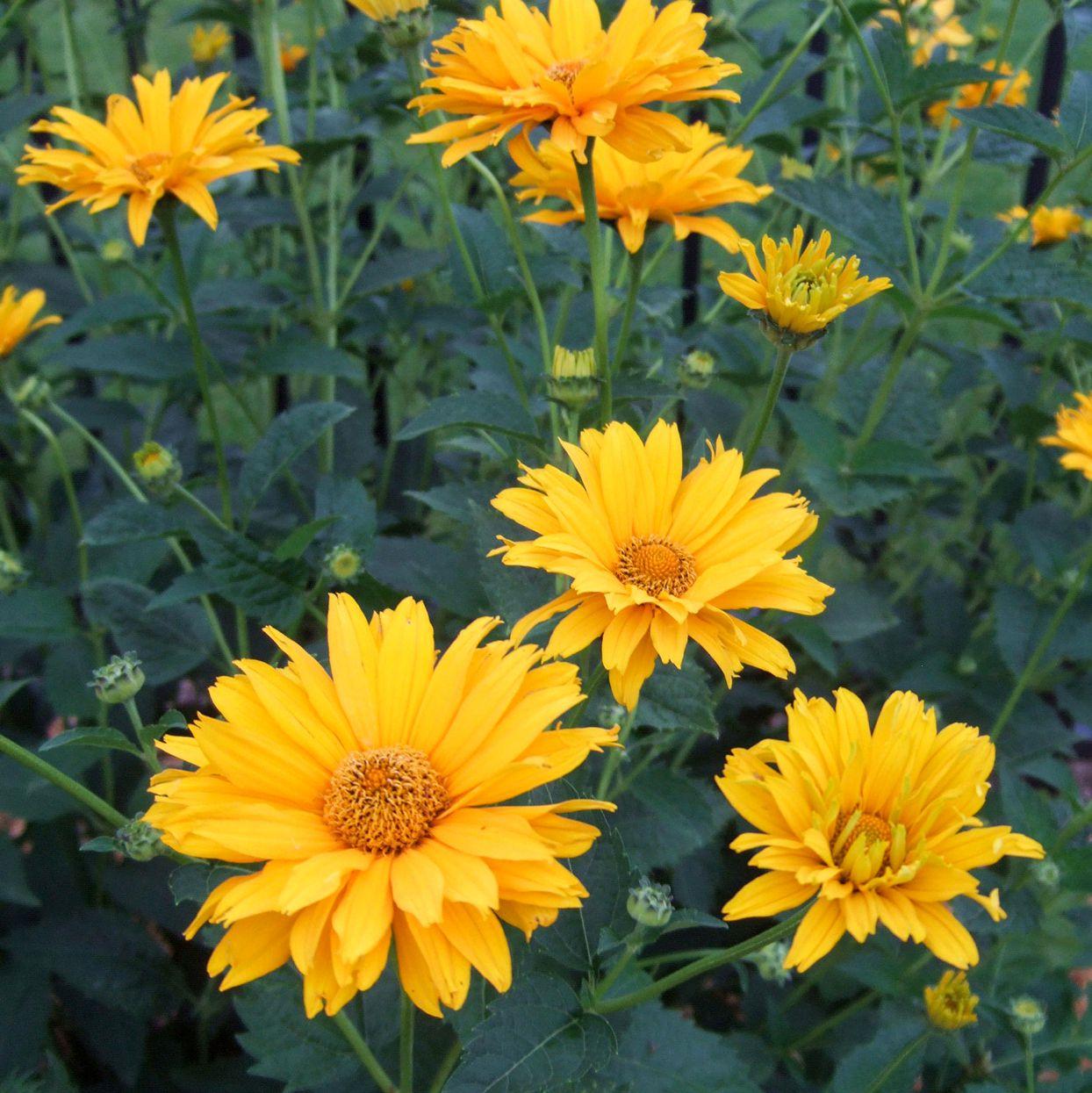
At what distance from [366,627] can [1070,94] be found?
3.38 ft

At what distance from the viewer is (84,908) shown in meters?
1.52

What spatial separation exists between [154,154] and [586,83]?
2.10ft

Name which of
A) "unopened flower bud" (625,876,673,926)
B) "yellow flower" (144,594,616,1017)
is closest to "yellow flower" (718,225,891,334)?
"yellow flower" (144,594,616,1017)

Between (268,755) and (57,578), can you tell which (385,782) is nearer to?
(268,755)

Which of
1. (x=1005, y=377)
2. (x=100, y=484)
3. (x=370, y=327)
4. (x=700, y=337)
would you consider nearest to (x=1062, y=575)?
(x=1005, y=377)

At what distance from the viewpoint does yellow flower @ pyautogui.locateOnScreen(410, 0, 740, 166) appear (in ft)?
3.08

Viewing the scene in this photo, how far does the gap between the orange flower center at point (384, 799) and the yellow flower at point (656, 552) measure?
0.13 metres

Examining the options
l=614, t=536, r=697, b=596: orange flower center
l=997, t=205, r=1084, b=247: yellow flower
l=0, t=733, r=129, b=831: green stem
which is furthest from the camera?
l=997, t=205, r=1084, b=247: yellow flower

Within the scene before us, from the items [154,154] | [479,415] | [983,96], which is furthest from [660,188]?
[983,96]

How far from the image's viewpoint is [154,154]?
4.30 ft

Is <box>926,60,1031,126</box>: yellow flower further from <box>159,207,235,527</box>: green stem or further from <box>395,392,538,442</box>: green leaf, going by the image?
<box>159,207,235,527</box>: green stem

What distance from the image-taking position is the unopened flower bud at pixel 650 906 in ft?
2.62

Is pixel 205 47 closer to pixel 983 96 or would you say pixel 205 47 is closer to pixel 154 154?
pixel 154 154

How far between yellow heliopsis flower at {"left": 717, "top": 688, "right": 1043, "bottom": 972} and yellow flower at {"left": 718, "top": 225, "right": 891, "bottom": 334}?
12.9 inches
